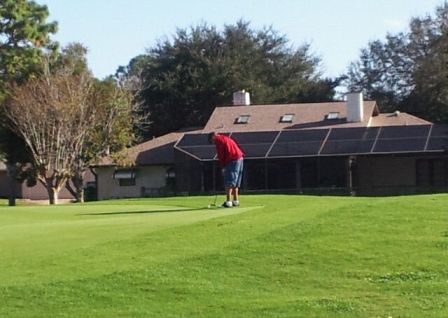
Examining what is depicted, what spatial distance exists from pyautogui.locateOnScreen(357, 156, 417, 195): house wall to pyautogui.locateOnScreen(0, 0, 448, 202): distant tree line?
12701 millimetres

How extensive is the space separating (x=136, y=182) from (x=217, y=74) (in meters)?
14.1

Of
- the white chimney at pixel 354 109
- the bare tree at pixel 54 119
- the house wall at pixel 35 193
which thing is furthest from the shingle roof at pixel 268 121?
the house wall at pixel 35 193

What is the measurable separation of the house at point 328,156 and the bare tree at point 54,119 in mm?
5129

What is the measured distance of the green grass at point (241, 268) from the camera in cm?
891

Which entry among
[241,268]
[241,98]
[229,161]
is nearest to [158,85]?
[241,98]

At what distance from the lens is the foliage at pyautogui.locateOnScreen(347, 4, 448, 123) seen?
6700 cm

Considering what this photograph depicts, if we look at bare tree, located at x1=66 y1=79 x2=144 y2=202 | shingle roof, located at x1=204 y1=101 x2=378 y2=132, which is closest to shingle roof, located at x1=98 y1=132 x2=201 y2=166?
bare tree, located at x1=66 y1=79 x2=144 y2=202

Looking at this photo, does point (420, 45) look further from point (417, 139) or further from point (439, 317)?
point (439, 317)

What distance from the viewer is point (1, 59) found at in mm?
57781

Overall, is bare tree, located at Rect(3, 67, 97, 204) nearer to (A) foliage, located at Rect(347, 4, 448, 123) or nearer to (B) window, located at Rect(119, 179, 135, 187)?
(B) window, located at Rect(119, 179, 135, 187)

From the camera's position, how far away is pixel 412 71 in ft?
239

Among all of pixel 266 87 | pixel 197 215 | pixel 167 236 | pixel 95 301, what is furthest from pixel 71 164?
pixel 95 301

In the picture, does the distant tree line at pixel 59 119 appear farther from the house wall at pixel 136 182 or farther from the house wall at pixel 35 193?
the house wall at pixel 35 193

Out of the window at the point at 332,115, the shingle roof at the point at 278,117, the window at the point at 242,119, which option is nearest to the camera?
the shingle roof at the point at 278,117
